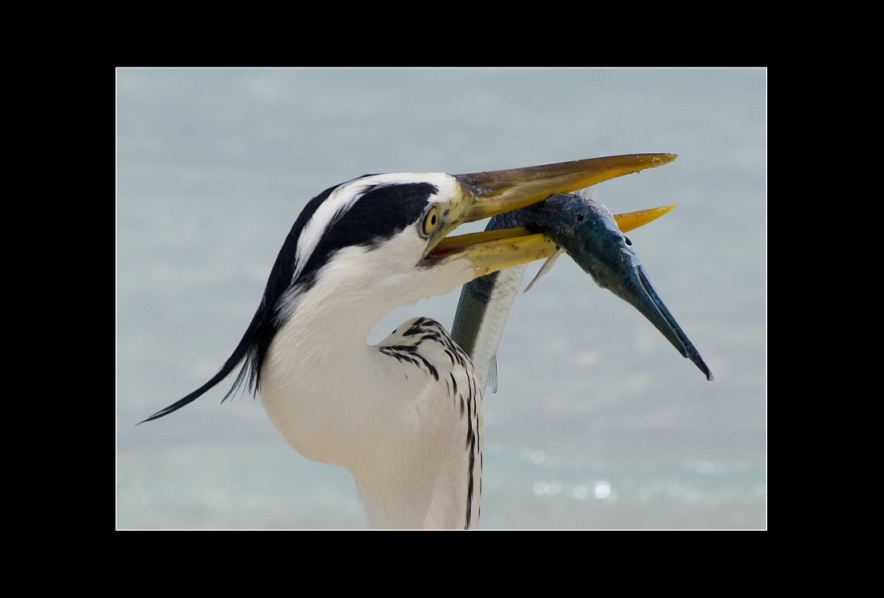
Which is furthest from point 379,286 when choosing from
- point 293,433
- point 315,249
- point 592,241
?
point 592,241

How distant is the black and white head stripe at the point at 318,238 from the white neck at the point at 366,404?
29 mm

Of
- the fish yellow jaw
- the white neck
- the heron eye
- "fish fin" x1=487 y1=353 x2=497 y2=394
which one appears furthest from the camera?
"fish fin" x1=487 y1=353 x2=497 y2=394

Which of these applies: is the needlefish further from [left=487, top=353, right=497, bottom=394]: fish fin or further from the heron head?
[left=487, top=353, right=497, bottom=394]: fish fin

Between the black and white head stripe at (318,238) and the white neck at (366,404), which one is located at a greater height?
the black and white head stripe at (318,238)

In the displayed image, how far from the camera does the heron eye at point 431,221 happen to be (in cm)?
208

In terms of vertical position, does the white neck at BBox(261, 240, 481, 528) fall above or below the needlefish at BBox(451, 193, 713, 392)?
below

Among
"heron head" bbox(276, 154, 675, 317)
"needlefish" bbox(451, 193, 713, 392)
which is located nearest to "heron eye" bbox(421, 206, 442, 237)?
"heron head" bbox(276, 154, 675, 317)

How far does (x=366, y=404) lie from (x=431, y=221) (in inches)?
16.1

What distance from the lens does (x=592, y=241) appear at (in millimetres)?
2289

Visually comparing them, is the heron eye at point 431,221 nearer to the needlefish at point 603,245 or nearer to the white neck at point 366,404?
the white neck at point 366,404

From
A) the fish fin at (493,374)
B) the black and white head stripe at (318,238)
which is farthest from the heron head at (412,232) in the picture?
the fish fin at (493,374)

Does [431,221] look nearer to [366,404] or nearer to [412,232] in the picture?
[412,232]

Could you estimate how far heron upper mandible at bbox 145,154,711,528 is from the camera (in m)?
1.97

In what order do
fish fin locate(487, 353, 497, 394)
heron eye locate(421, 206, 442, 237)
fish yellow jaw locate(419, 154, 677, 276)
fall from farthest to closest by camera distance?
fish fin locate(487, 353, 497, 394) < fish yellow jaw locate(419, 154, 677, 276) < heron eye locate(421, 206, 442, 237)
